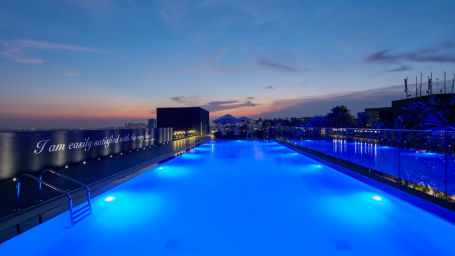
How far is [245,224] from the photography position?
3164 millimetres

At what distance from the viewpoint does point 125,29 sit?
1175cm

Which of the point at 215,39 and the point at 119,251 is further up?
the point at 215,39

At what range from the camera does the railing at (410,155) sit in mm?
3172

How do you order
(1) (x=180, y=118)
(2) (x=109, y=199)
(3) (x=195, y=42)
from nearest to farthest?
(2) (x=109, y=199) < (3) (x=195, y=42) < (1) (x=180, y=118)

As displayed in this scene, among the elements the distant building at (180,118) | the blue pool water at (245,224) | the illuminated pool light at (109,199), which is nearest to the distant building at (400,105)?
the blue pool water at (245,224)

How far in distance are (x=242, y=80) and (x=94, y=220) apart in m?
19.8

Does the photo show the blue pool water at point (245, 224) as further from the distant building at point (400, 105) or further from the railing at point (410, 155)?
the distant building at point (400, 105)

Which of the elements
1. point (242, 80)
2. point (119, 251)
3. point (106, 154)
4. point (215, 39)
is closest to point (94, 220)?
point (119, 251)

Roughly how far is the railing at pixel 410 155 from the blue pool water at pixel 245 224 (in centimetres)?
48

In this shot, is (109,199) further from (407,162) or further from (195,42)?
(195,42)

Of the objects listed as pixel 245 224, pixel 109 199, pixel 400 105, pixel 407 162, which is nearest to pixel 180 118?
pixel 109 199

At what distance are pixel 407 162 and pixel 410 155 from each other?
153 millimetres

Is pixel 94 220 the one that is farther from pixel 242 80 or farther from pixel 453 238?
pixel 242 80

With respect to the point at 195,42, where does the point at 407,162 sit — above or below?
below
